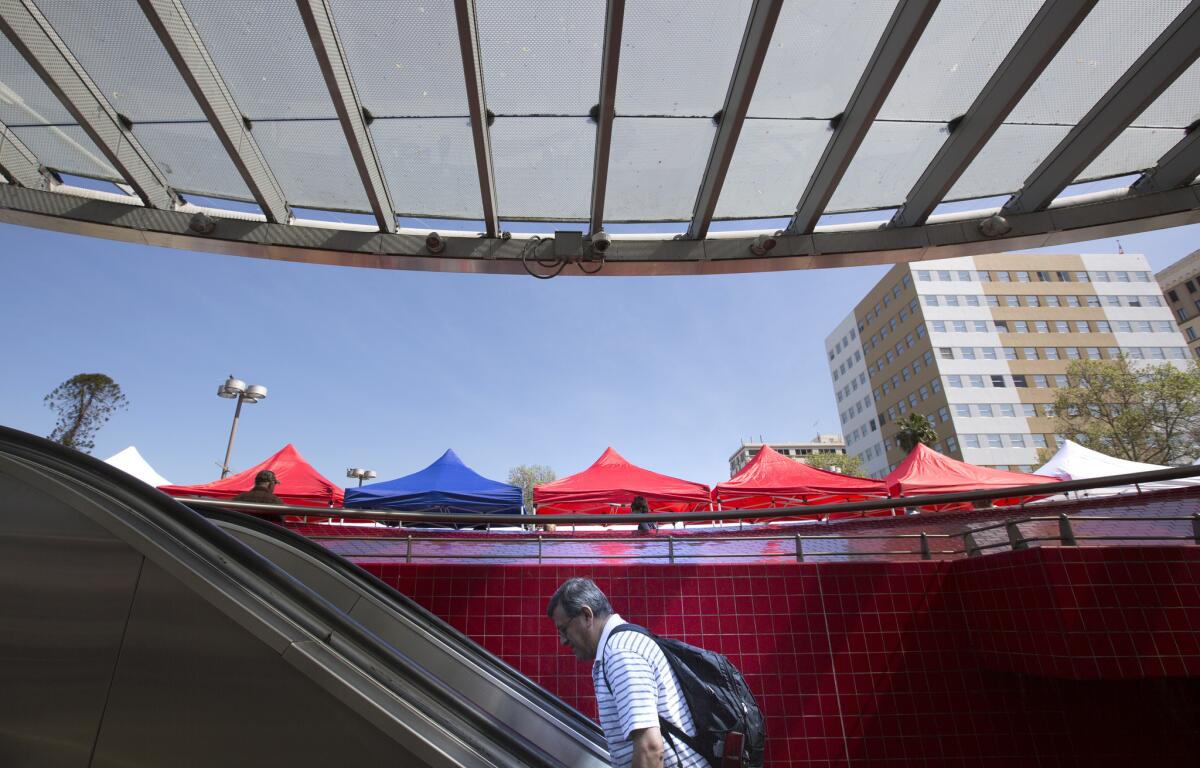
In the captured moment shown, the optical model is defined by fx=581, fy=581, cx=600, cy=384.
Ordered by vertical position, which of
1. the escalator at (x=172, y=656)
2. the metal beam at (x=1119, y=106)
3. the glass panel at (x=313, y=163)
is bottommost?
the escalator at (x=172, y=656)

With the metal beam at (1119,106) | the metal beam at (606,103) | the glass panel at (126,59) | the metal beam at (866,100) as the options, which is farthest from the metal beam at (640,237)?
the glass panel at (126,59)

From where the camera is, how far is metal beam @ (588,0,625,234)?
546cm

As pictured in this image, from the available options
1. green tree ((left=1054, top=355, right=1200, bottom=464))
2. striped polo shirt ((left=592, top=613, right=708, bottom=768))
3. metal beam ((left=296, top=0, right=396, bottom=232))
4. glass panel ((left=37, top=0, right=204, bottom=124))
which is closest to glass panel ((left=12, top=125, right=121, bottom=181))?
glass panel ((left=37, top=0, right=204, bottom=124))

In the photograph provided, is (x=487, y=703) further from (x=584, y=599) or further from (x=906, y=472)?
(x=906, y=472)

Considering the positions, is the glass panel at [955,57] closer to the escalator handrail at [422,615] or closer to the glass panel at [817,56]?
the glass panel at [817,56]

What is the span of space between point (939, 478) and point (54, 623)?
1501 cm

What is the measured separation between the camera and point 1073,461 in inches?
585

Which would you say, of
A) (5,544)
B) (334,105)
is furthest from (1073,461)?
(5,544)

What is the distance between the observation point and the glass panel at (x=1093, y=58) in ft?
18.5

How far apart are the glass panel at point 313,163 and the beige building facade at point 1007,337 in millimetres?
54890

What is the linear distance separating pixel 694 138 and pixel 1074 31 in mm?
3755

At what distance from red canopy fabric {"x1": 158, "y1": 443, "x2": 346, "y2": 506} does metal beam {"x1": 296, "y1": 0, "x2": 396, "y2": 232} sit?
7.06m

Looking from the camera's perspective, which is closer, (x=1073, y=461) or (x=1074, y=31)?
(x=1074, y=31)

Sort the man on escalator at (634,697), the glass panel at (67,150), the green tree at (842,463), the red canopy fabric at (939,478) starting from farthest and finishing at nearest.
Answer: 1. the green tree at (842,463)
2. the red canopy fabric at (939,478)
3. the glass panel at (67,150)
4. the man on escalator at (634,697)
